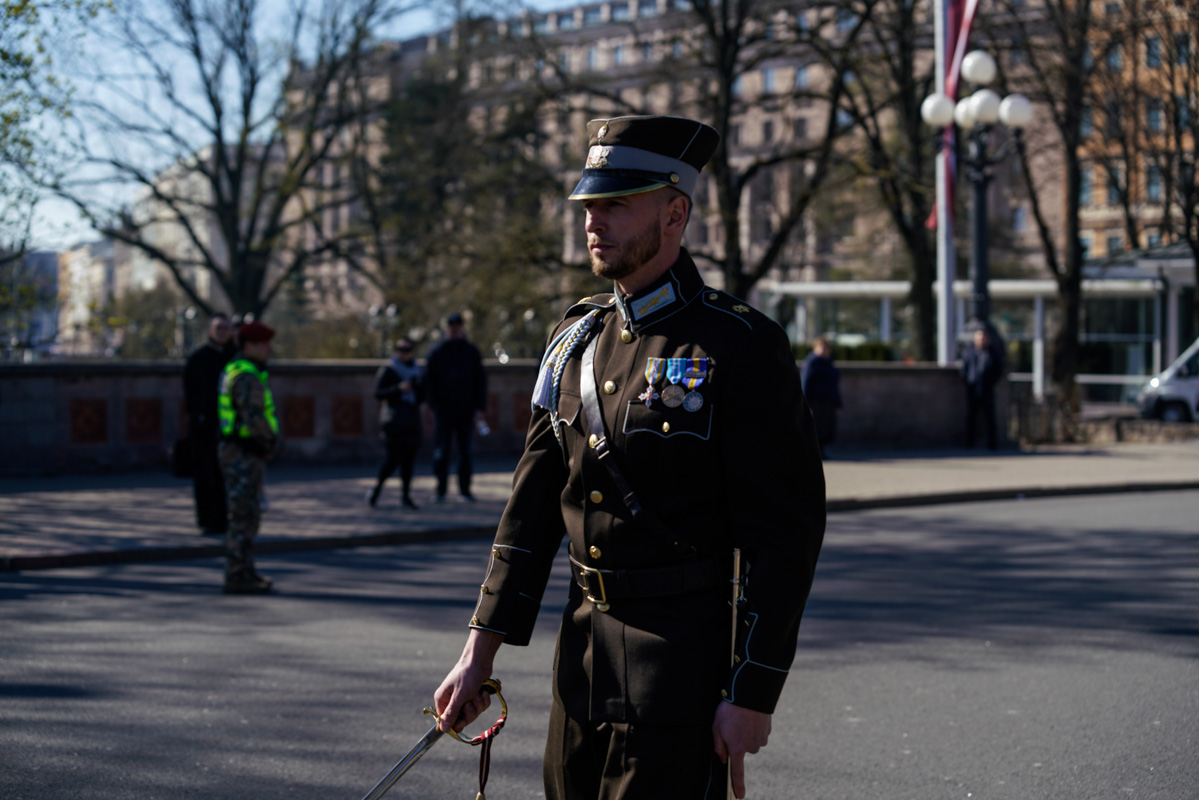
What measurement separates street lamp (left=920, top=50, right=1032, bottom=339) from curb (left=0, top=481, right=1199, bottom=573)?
18.6 feet

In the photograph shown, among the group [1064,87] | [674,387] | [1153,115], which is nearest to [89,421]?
[674,387]

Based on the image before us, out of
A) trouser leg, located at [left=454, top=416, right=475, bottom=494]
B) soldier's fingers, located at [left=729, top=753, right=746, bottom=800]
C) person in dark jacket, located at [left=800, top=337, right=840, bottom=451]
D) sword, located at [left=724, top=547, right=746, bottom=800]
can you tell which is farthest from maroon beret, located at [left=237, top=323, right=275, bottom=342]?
person in dark jacket, located at [left=800, top=337, right=840, bottom=451]

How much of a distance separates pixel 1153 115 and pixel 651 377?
3160 centimetres

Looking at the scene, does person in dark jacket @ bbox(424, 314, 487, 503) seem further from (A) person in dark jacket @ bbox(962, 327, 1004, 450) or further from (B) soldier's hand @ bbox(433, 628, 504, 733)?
(B) soldier's hand @ bbox(433, 628, 504, 733)

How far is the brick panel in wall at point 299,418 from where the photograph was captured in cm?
1733

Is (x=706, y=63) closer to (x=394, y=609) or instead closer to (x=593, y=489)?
(x=394, y=609)

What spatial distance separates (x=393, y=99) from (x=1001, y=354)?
61.0ft

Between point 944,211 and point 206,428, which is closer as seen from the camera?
point 206,428

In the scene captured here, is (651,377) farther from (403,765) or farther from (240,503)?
(240,503)

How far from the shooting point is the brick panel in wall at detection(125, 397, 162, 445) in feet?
53.8

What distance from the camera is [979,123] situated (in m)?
19.9

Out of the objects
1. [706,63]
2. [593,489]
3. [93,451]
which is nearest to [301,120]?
[706,63]

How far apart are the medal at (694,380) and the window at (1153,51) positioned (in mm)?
25963

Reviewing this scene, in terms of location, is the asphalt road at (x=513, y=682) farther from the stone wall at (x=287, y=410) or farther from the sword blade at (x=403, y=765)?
the stone wall at (x=287, y=410)
